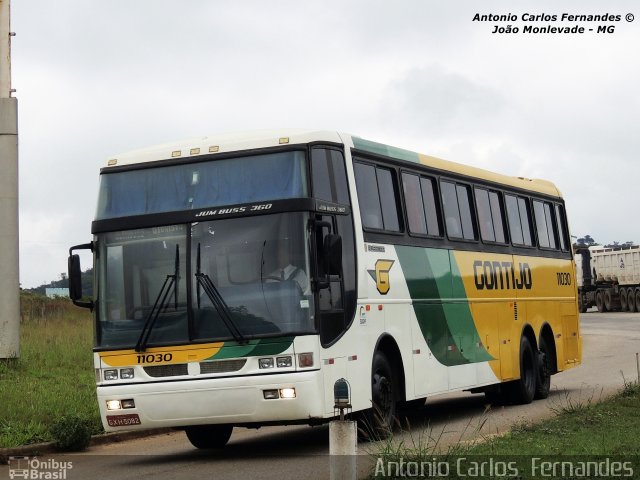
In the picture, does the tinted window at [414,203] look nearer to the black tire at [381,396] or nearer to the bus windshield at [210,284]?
the black tire at [381,396]

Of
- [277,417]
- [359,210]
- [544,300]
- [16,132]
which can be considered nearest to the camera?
[277,417]

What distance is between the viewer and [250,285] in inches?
519

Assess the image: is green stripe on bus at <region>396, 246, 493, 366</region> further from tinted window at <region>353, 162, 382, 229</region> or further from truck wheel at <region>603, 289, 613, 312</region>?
truck wheel at <region>603, 289, 613, 312</region>

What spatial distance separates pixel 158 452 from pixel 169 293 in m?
2.76

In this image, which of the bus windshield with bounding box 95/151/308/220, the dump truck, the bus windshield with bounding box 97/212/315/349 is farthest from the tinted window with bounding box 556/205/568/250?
the dump truck

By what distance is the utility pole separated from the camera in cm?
2319

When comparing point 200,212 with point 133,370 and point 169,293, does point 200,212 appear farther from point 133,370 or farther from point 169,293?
point 133,370

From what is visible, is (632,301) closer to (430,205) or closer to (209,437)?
(430,205)

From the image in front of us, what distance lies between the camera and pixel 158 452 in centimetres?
1535

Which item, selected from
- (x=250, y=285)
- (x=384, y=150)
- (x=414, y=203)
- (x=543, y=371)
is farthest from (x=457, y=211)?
(x=250, y=285)

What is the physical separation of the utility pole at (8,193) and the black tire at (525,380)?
8939 mm

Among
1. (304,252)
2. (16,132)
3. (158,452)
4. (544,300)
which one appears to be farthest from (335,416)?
(16,132)

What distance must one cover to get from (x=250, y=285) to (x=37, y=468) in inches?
119

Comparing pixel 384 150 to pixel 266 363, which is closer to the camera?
pixel 266 363
